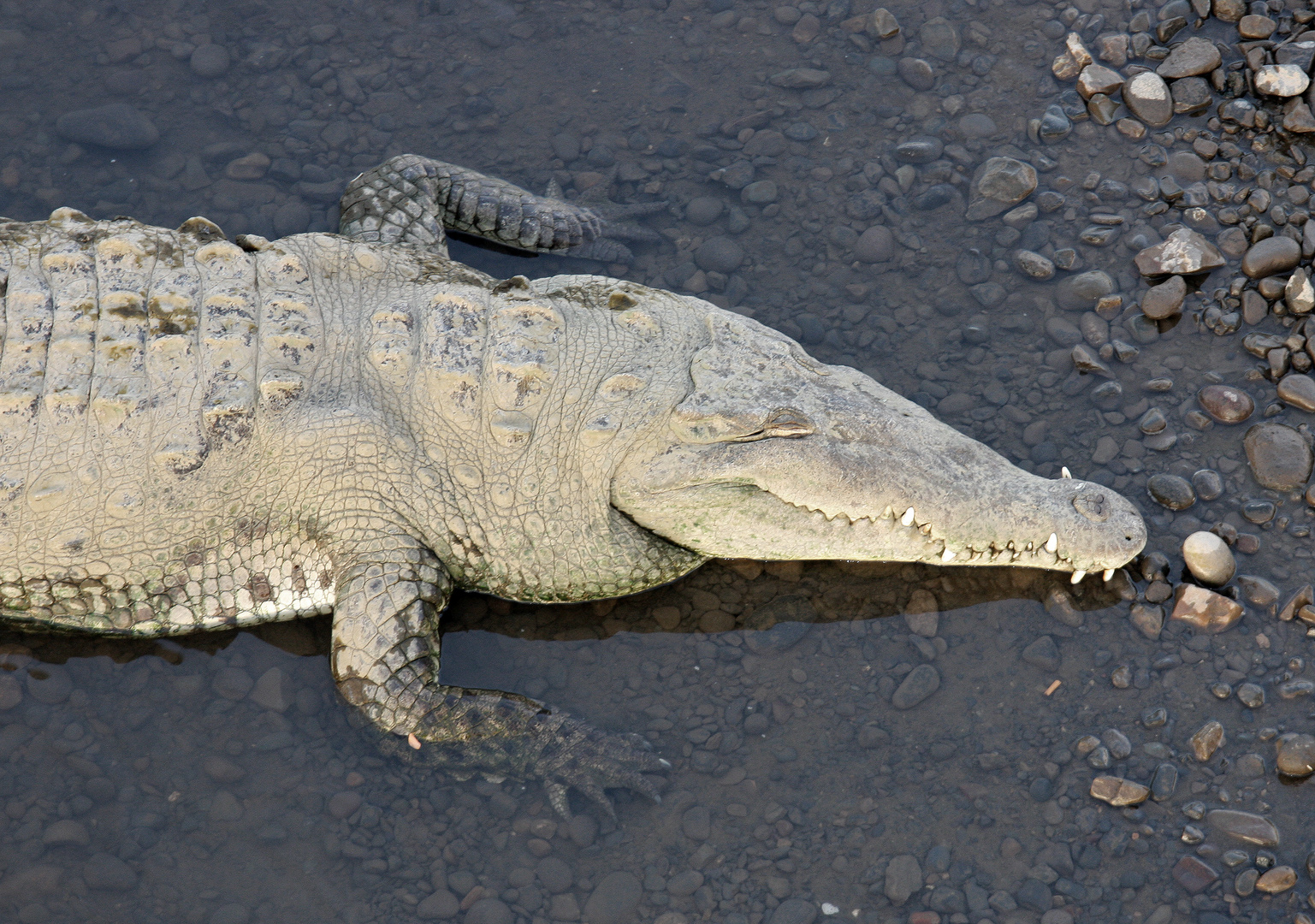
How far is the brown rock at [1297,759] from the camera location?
144 inches

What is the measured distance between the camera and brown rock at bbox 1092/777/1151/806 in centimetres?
363

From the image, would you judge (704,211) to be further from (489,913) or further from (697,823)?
(489,913)

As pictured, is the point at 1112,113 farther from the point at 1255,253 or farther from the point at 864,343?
the point at 864,343

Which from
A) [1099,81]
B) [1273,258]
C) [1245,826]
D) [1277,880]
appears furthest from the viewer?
[1099,81]

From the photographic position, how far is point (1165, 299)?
459cm

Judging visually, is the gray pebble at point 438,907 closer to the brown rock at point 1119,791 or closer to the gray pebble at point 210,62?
the brown rock at point 1119,791

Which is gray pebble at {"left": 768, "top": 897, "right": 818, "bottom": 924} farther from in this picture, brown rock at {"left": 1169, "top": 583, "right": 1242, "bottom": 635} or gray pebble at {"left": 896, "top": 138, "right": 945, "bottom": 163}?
gray pebble at {"left": 896, "top": 138, "right": 945, "bottom": 163}

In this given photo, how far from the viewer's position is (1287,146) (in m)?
4.92

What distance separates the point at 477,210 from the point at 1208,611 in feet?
11.6

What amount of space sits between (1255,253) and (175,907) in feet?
16.5

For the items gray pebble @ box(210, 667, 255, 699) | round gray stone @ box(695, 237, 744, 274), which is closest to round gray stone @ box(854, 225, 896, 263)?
round gray stone @ box(695, 237, 744, 274)

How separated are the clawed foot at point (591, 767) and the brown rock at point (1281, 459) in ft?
8.80

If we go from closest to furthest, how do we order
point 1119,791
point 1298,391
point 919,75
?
point 1119,791
point 1298,391
point 919,75

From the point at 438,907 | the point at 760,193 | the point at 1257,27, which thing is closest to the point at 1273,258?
the point at 1257,27
